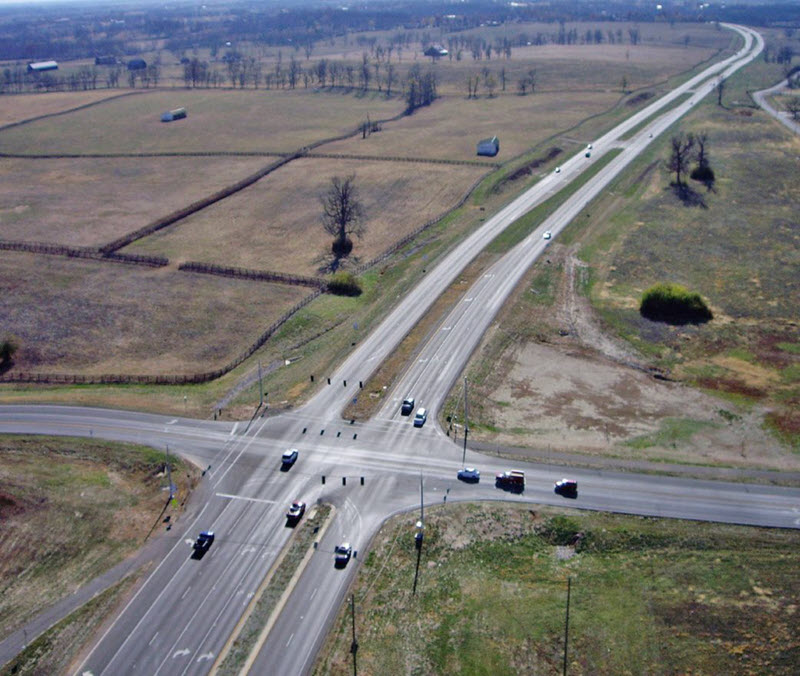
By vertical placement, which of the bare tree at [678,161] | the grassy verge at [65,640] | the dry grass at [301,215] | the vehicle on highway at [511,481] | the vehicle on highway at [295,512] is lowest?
the grassy verge at [65,640]

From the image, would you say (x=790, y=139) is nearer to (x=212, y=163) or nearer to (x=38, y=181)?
(x=212, y=163)

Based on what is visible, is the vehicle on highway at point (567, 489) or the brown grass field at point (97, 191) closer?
the vehicle on highway at point (567, 489)

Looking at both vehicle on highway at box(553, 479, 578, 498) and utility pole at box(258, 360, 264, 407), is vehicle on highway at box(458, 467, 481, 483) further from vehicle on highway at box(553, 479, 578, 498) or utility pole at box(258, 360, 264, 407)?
utility pole at box(258, 360, 264, 407)

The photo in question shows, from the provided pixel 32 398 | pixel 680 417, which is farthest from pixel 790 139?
pixel 32 398

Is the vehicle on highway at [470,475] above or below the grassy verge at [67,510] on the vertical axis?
above

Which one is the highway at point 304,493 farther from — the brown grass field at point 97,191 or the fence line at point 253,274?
the brown grass field at point 97,191

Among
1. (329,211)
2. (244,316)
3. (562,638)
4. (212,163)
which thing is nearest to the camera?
(562,638)

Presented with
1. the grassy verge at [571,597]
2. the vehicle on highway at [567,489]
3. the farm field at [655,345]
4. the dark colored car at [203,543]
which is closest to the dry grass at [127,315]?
the dark colored car at [203,543]
